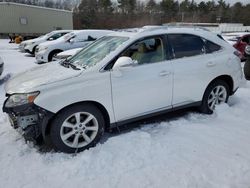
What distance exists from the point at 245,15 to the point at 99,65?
3163 inches

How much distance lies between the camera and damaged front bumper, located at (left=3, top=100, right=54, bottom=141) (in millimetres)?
3029

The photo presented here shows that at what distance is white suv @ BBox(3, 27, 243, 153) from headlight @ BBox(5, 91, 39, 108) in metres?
0.01

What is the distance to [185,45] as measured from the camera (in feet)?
13.5

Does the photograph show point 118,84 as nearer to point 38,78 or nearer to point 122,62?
point 122,62

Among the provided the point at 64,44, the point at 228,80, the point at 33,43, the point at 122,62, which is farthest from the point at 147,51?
the point at 33,43

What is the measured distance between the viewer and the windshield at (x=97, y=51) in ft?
12.0

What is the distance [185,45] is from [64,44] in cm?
842

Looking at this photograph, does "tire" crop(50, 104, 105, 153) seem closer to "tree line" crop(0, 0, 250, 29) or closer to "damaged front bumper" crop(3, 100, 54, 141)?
"damaged front bumper" crop(3, 100, 54, 141)

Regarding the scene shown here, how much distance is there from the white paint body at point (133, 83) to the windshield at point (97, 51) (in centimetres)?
17

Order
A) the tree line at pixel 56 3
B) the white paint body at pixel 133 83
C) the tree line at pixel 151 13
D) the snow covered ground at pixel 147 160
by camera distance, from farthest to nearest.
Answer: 1. the tree line at pixel 56 3
2. the tree line at pixel 151 13
3. the white paint body at pixel 133 83
4. the snow covered ground at pixel 147 160

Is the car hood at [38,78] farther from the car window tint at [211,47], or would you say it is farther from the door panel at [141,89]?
the car window tint at [211,47]

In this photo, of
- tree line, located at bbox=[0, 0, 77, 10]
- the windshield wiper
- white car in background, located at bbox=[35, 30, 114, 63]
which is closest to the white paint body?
the windshield wiper

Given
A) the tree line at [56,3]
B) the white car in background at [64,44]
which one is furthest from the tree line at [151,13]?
the white car in background at [64,44]

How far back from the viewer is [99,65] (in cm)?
338
